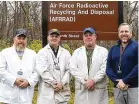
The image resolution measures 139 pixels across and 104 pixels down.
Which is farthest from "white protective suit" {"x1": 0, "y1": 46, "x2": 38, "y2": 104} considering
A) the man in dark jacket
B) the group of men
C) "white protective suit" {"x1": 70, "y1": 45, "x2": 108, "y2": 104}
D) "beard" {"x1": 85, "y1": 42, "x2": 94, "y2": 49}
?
the man in dark jacket

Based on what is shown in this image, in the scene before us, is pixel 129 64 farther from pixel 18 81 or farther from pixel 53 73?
pixel 18 81

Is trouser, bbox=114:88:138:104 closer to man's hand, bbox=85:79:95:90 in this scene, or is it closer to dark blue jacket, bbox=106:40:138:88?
dark blue jacket, bbox=106:40:138:88

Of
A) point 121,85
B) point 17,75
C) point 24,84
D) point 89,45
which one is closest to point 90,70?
point 89,45

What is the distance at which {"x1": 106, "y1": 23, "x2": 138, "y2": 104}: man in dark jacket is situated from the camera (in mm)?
6191

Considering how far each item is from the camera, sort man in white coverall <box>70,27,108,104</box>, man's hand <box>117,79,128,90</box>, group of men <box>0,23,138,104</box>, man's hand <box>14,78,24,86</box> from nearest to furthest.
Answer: man's hand <box>117,79,128,90</box> → group of men <box>0,23,138,104</box> → man's hand <box>14,78,24,86</box> → man in white coverall <box>70,27,108,104</box>

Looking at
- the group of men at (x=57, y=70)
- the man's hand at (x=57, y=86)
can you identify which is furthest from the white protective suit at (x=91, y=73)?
the man's hand at (x=57, y=86)

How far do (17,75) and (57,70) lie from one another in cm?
74

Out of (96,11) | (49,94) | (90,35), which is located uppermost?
(96,11)

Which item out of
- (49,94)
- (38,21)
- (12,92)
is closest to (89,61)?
(49,94)

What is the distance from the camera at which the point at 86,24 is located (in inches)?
328

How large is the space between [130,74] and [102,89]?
0.92 m

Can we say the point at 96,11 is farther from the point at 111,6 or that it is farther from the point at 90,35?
the point at 90,35

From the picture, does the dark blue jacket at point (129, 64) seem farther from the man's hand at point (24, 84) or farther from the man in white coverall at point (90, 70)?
the man's hand at point (24, 84)

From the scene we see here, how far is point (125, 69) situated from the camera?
6.24m
